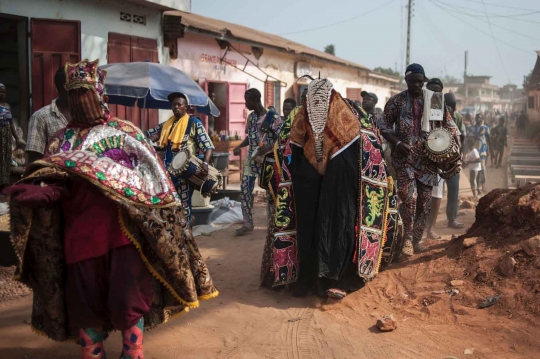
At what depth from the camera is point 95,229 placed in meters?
3.64

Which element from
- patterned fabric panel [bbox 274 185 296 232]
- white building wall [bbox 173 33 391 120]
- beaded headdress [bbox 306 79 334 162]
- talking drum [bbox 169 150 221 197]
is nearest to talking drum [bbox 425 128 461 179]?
beaded headdress [bbox 306 79 334 162]

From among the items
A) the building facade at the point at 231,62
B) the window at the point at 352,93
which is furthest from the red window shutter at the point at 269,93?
the window at the point at 352,93

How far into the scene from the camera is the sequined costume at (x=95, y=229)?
3.60m

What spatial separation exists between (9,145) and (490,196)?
22.3 feet

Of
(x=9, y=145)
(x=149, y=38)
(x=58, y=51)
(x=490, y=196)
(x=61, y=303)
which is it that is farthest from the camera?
(x=149, y=38)

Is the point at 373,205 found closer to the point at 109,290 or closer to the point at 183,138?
the point at 183,138

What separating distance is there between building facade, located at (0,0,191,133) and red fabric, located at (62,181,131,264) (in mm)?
7431

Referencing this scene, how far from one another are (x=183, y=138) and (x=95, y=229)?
134 inches

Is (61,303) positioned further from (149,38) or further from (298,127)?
(149,38)

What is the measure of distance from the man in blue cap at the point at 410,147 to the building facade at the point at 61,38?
642 cm

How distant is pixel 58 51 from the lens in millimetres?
10719

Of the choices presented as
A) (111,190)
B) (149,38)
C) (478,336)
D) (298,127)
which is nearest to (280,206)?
(298,127)

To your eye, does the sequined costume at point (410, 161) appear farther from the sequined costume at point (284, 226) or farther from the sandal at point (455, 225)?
the sandal at point (455, 225)

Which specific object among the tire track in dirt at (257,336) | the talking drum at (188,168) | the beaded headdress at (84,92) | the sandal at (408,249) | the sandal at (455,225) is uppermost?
the beaded headdress at (84,92)
